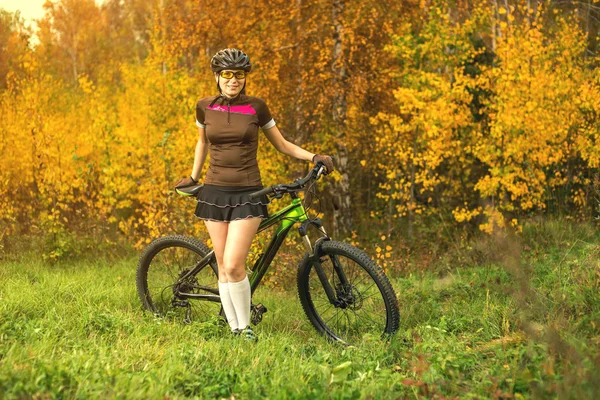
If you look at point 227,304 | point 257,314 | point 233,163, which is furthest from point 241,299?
point 233,163

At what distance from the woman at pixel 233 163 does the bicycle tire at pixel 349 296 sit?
0.50 meters

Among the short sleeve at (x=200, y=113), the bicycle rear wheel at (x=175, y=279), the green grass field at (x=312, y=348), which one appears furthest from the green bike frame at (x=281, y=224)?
the short sleeve at (x=200, y=113)

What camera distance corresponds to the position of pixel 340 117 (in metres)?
11.1

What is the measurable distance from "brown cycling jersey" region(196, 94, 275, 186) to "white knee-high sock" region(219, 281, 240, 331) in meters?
0.76

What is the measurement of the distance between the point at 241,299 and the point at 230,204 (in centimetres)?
70

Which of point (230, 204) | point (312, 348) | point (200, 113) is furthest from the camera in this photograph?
point (200, 113)

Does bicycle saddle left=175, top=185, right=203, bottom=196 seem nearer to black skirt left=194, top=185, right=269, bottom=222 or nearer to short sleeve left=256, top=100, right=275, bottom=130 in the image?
black skirt left=194, top=185, right=269, bottom=222

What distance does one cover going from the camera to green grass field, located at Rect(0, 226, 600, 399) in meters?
3.04

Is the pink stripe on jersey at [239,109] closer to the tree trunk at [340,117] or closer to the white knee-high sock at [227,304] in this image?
the white knee-high sock at [227,304]

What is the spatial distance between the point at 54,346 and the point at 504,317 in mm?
3007

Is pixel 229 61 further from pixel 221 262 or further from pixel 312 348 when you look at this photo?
pixel 312 348

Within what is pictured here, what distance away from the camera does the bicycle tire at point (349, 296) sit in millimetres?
4125

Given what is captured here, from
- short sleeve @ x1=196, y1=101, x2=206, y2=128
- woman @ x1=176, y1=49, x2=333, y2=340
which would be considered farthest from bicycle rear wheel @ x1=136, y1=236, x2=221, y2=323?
short sleeve @ x1=196, y1=101, x2=206, y2=128

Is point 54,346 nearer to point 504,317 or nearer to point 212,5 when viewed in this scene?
point 504,317
